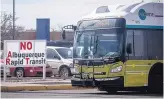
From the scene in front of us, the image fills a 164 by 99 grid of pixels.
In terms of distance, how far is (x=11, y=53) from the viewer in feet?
86.3

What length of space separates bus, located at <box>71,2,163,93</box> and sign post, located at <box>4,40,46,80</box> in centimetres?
611

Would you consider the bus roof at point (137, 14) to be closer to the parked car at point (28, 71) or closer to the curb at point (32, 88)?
the curb at point (32, 88)

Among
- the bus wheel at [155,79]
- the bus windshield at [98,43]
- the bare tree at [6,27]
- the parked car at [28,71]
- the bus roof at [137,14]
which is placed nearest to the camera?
the bus windshield at [98,43]

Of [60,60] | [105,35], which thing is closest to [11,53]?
[60,60]

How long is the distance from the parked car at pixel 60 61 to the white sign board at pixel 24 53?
379 cm

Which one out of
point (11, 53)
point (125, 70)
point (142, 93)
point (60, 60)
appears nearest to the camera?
point (125, 70)

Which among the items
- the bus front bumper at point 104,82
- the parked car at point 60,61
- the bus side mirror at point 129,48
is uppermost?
the bus side mirror at point 129,48

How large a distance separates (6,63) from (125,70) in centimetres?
855

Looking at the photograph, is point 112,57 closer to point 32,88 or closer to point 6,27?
point 32,88

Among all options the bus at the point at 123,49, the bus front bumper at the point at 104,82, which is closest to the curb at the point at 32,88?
the bus at the point at 123,49

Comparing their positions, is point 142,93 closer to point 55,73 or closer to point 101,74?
point 101,74

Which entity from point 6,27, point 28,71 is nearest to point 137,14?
point 28,71

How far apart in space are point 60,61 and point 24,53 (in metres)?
4.73

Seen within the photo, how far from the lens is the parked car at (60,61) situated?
30672 mm
